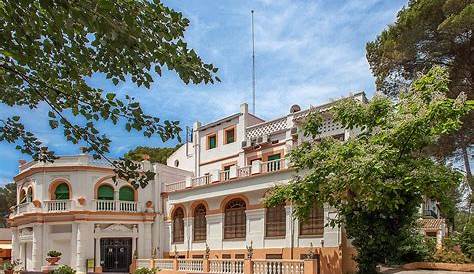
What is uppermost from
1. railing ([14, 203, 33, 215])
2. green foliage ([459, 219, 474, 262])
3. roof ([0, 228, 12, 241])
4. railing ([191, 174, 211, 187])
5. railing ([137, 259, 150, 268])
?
railing ([191, 174, 211, 187])

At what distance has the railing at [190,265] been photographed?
23.3m

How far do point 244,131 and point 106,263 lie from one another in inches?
442

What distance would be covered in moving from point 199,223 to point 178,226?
2.47 metres

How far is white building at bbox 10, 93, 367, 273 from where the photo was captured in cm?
2361

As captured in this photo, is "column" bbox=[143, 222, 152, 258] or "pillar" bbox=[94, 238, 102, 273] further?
"column" bbox=[143, 222, 152, 258]

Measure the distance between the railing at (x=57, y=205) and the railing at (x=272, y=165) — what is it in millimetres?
12508

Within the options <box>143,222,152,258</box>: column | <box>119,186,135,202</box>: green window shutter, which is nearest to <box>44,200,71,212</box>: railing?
<box>119,186,135,202</box>: green window shutter

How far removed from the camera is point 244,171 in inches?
949

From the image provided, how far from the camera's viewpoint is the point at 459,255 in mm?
18250

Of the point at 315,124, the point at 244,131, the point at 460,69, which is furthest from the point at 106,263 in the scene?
the point at 460,69

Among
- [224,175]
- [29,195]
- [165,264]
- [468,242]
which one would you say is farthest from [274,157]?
[29,195]

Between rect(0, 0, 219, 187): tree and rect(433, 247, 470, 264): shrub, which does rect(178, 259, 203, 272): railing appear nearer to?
rect(433, 247, 470, 264): shrub

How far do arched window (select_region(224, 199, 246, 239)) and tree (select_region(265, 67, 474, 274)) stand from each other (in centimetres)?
684

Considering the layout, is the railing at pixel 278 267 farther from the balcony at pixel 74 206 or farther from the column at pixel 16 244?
the column at pixel 16 244
